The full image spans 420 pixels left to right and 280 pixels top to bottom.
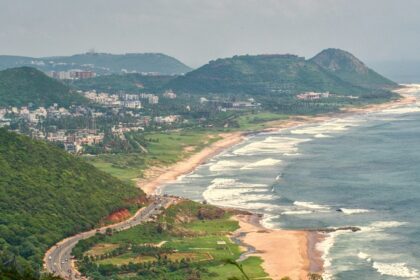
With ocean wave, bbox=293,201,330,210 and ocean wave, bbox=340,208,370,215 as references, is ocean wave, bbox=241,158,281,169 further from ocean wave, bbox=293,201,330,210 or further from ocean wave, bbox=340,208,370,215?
ocean wave, bbox=340,208,370,215

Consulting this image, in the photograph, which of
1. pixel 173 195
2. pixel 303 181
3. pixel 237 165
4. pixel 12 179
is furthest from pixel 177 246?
pixel 237 165

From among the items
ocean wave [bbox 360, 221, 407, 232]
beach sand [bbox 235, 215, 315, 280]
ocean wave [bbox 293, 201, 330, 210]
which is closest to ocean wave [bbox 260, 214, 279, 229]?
beach sand [bbox 235, 215, 315, 280]

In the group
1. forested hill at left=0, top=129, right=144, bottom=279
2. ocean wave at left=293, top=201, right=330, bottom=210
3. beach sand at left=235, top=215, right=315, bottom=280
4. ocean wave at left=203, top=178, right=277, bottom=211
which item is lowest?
beach sand at left=235, top=215, right=315, bottom=280

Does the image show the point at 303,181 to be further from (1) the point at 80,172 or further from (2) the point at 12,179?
(2) the point at 12,179

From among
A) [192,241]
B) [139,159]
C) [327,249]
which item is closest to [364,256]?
[327,249]

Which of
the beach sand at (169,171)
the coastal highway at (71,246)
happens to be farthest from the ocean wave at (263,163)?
the coastal highway at (71,246)

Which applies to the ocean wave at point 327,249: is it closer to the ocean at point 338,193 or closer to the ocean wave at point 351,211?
the ocean at point 338,193

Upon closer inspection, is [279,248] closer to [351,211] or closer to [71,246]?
[351,211]
